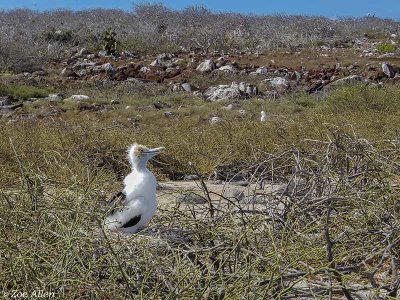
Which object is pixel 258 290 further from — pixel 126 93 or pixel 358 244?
pixel 126 93

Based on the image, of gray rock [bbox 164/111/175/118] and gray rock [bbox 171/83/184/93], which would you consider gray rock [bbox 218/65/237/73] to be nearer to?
gray rock [bbox 171/83/184/93]

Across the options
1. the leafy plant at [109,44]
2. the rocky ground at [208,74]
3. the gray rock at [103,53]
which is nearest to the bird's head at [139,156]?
the rocky ground at [208,74]

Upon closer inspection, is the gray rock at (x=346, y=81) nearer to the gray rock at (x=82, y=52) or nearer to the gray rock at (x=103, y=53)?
the gray rock at (x=103, y=53)

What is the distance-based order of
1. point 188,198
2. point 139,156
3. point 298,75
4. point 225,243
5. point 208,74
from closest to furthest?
1. point 225,243
2. point 188,198
3. point 139,156
4. point 298,75
5. point 208,74

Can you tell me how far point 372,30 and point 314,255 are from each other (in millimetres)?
24847

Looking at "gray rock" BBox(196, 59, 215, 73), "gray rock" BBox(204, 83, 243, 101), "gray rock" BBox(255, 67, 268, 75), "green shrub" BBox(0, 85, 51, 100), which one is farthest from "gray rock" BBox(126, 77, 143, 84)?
"gray rock" BBox(255, 67, 268, 75)

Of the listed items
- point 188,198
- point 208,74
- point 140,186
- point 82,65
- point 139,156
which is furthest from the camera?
point 82,65

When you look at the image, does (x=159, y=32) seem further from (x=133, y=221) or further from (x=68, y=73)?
(x=133, y=221)

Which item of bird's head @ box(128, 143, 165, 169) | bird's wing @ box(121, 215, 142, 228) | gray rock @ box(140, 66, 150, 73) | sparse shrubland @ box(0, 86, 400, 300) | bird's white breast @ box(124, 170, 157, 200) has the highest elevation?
sparse shrubland @ box(0, 86, 400, 300)

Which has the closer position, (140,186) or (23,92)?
(140,186)

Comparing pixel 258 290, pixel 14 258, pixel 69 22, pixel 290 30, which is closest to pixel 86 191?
pixel 14 258

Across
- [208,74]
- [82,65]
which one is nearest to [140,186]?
[208,74]

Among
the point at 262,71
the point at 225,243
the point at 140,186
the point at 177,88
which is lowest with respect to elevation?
the point at 177,88

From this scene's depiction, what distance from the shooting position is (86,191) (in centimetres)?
219
